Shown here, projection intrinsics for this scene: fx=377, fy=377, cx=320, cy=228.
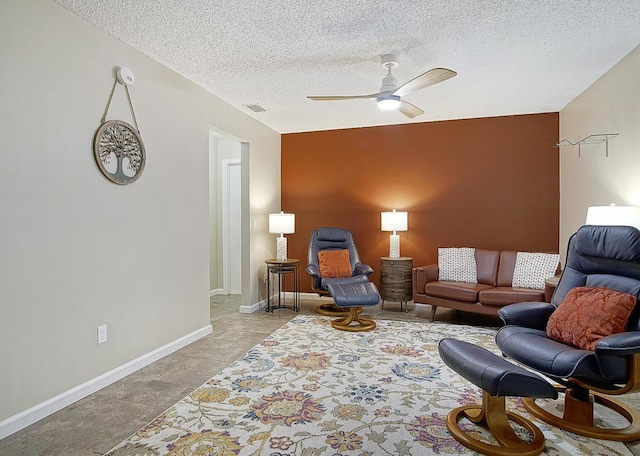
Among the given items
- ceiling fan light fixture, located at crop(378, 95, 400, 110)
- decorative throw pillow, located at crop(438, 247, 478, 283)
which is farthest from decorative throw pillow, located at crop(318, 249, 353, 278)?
ceiling fan light fixture, located at crop(378, 95, 400, 110)

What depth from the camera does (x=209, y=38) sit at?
284 cm

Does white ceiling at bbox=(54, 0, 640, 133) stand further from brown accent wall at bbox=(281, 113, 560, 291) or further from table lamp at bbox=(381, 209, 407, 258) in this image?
table lamp at bbox=(381, 209, 407, 258)

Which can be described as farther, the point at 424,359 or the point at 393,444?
the point at 424,359

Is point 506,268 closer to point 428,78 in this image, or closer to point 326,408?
point 428,78

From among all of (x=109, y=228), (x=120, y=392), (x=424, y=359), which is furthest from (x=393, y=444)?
(x=109, y=228)

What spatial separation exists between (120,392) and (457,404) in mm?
2278

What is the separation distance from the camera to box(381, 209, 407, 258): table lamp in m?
5.00

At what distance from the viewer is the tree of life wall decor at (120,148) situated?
8.82 ft

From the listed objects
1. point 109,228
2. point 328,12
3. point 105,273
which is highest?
point 328,12

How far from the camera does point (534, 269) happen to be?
4.18 m

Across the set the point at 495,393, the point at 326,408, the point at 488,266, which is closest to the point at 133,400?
the point at 326,408

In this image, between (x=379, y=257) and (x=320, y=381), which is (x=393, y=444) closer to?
(x=320, y=381)

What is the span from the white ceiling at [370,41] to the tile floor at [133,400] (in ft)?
8.41

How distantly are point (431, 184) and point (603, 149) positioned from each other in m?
2.02
